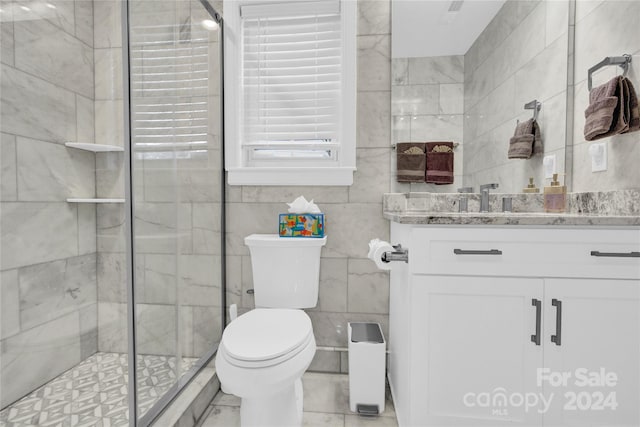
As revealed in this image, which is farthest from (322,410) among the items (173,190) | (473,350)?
(173,190)

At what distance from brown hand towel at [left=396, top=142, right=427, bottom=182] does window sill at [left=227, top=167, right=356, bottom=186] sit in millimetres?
270

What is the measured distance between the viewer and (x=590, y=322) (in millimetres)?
1085

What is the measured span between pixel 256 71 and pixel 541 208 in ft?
5.87

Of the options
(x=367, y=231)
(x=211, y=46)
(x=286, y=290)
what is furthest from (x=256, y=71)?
(x=286, y=290)

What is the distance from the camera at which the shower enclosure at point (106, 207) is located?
115cm

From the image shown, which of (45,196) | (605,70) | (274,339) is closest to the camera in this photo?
(274,339)

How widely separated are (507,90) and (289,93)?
1228mm

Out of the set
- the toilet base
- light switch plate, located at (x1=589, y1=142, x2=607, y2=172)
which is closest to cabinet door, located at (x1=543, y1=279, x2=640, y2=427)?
light switch plate, located at (x1=589, y1=142, x2=607, y2=172)

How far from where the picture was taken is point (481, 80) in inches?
66.3

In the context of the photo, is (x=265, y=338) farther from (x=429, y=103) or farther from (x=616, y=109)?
(x=616, y=109)

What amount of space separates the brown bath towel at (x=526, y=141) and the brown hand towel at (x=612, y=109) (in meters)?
0.37

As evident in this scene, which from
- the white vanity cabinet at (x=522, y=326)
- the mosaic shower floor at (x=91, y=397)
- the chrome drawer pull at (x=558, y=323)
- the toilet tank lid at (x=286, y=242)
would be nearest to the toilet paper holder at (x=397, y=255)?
the white vanity cabinet at (x=522, y=326)

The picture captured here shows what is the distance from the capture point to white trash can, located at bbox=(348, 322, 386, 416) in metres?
1.44

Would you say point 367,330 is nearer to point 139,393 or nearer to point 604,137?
point 139,393
